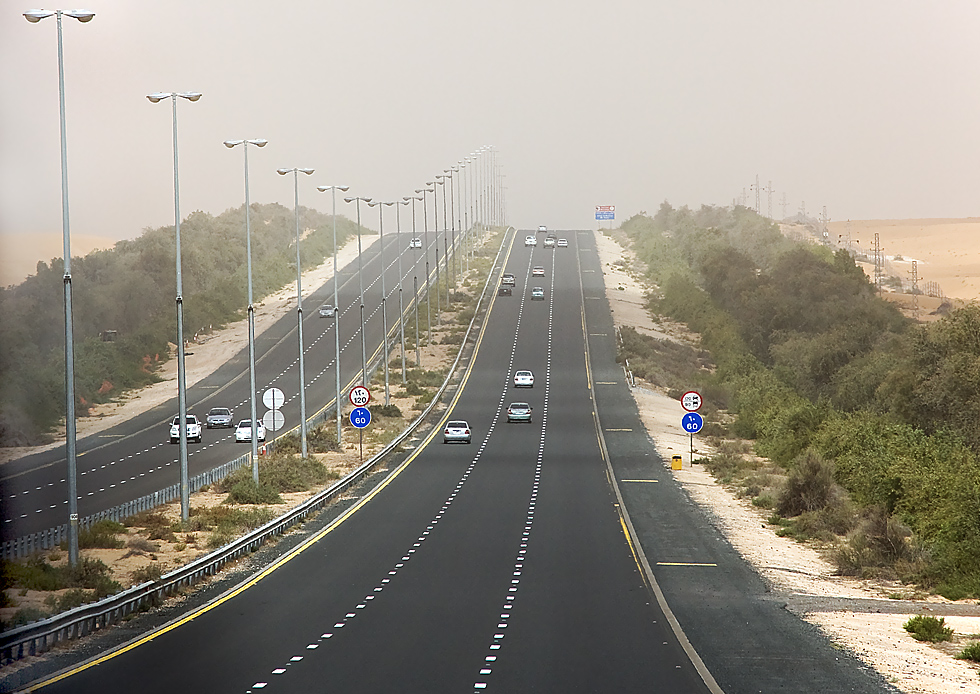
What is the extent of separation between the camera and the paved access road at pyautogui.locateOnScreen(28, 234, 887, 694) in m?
17.8

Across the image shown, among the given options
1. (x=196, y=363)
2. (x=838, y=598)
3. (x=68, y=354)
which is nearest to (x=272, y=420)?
(x=68, y=354)

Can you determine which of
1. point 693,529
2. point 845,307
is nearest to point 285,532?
point 693,529

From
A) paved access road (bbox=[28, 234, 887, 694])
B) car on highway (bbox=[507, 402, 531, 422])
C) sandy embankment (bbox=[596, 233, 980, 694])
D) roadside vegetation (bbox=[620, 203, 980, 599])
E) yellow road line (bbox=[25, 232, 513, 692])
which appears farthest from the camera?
car on highway (bbox=[507, 402, 531, 422])

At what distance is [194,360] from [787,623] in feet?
285

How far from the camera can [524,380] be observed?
8525cm

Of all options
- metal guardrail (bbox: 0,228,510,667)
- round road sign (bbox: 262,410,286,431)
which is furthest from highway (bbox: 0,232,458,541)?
metal guardrail (bbox: 0,228,510,667)

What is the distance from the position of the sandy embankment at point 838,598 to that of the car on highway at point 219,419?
2842 cm

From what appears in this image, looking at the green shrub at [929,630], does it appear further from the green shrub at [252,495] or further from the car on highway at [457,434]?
the car on highway at [457,434]

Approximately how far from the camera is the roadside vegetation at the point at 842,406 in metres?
32.7

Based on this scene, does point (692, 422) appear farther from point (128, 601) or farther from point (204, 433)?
point (204, 433)

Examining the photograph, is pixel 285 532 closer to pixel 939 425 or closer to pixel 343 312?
pixel 939 425

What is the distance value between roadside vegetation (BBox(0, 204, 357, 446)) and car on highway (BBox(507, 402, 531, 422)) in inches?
971

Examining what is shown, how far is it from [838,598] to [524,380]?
58968mm

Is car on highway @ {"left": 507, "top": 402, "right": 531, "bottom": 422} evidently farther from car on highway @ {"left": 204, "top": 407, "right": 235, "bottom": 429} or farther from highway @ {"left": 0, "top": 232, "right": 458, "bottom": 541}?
car on highway @ {"left": 204, "top": 407, "right": 235, "bottom": 429}
